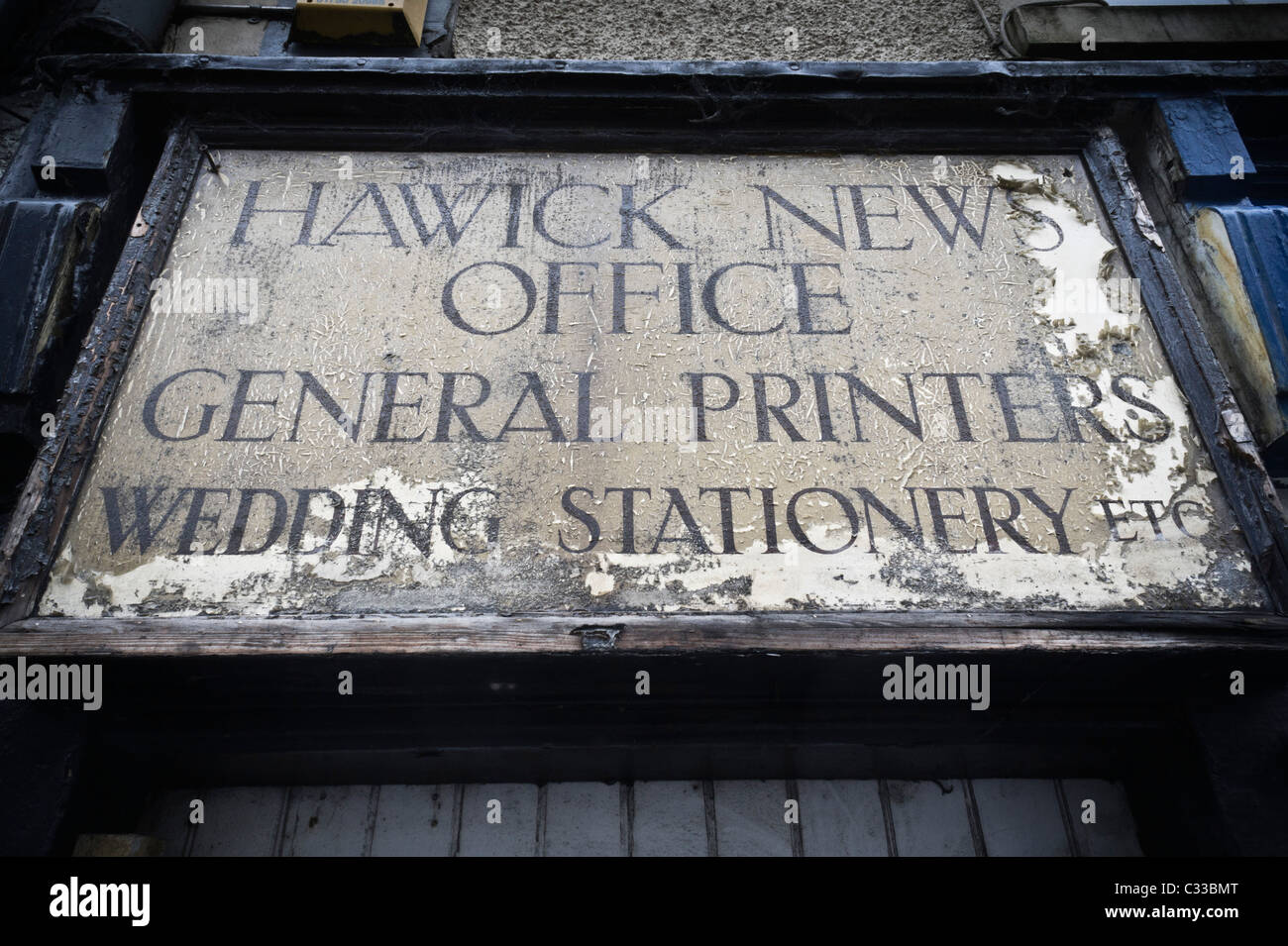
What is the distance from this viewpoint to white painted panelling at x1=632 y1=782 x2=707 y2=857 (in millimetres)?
1765

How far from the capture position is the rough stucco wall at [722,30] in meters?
2.91

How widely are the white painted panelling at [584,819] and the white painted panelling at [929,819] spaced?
0.62 m

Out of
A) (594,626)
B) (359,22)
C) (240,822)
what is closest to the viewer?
(594,626)

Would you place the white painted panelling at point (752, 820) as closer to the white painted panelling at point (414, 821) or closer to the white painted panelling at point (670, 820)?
the white painted panelling at point (670, 820)

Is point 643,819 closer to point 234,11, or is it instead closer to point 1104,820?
point 1104,820

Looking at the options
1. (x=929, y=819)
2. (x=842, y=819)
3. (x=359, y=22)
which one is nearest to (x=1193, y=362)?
(x=929, y=819)

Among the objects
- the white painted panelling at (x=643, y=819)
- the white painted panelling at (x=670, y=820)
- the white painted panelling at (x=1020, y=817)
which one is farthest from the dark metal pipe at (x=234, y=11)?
the white painted panelling at (x=1020, y=817)

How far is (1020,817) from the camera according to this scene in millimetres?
1812

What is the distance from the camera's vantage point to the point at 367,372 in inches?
76.7

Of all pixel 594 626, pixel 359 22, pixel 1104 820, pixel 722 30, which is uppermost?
pixel 722 30

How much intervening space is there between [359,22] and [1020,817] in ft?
9.92

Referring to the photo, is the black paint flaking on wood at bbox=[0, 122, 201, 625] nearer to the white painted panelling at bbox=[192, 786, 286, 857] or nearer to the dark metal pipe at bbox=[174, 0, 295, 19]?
the white painted panelling at bbox=[192, 786, 286, 857]
